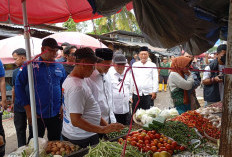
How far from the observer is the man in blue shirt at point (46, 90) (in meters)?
2.86

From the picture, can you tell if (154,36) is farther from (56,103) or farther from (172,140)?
(56,103)

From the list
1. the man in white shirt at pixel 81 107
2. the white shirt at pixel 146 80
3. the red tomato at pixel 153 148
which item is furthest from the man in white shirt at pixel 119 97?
the red tomato at pixel 153 148

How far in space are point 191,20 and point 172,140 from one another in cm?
144

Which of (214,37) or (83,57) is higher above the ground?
(214,37)

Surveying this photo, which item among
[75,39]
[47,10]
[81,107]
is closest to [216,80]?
[81,107]

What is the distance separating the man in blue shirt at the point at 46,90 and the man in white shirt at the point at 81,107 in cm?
80

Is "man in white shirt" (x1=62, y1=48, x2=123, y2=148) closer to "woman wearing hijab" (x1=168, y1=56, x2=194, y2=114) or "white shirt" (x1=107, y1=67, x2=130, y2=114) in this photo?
"white shirt" (x1=107, y1=67, x2=130, y2=114)

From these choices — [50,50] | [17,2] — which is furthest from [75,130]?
[17,2]

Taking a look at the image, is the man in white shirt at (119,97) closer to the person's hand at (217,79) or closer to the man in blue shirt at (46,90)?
the man in blue shirt at (46,90)

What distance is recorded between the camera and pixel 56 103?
3117 mm

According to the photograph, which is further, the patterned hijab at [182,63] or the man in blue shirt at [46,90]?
the patterned hijab at [182,63]

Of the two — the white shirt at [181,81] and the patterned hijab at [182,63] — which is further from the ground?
the patterned hijab at [182,63]

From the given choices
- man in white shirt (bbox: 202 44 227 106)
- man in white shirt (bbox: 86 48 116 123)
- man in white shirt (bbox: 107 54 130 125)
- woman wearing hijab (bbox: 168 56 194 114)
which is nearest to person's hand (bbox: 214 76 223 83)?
man in white shirt (bbox: 202 44 227 106)

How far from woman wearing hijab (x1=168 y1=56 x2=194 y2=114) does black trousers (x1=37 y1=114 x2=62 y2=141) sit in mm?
2348
